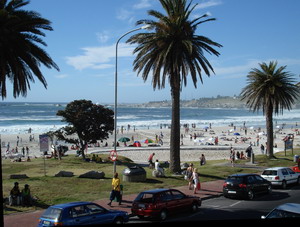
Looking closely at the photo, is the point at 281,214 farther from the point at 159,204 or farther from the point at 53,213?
the point at 53,213

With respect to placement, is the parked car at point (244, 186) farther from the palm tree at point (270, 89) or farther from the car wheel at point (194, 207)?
the palm tree at point (270, 89)

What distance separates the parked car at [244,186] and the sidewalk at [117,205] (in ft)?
3.95

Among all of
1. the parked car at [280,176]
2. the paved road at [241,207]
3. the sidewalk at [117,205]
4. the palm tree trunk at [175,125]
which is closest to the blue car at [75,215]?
the sidewalk at [117,205]

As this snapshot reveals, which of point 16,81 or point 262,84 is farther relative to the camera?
point 262,84

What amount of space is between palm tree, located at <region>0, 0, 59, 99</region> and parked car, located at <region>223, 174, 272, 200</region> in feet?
37.4

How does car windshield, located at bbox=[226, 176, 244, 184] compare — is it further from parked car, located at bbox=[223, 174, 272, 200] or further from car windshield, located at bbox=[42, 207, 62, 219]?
car windshield, located at bbox=[42, 207, 62, 219]

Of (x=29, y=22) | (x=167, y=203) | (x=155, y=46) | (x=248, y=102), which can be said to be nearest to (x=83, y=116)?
(x=155, y=46)

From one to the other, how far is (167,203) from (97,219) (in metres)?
3.58

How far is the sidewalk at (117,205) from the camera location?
1248 cm

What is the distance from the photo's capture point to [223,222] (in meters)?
2.84

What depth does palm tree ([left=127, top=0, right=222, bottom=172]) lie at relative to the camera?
74.3ft

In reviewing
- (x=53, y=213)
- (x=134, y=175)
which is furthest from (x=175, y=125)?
(x=53, y=213)

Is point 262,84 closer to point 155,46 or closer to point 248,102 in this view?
point 248,102

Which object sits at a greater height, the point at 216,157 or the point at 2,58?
the point at 2,58
